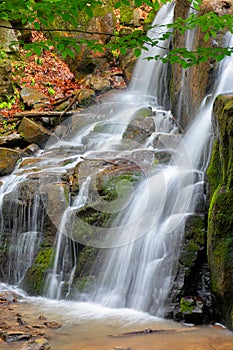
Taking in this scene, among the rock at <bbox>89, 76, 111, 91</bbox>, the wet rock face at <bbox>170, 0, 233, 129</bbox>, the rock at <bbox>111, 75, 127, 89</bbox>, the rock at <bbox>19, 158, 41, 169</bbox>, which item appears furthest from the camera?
the rock at <bbox>111, 75, 127, 89</bbox>

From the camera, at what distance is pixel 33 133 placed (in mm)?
9781

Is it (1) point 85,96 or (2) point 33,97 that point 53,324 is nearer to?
(1) point 85,96

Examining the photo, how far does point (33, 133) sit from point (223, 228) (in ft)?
20.8

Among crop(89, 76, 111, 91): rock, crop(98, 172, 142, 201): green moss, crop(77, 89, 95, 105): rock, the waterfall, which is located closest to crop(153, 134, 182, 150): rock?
crop(98, 172, 142, 201): green moss

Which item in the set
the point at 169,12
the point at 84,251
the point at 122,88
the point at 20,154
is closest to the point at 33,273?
the point at 84,251

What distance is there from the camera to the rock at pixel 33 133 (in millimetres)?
9742

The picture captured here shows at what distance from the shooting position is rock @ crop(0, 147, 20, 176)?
8188 millimetres

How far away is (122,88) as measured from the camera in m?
12.9

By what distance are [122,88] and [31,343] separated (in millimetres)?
10091

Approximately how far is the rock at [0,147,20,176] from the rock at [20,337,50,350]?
478 centimetres

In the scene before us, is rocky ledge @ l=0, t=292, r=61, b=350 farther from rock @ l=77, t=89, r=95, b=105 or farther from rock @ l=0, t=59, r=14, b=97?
rock @ l=0, t=59, r=14, b=97

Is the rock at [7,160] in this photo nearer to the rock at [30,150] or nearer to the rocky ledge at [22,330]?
the rock at [30,150]

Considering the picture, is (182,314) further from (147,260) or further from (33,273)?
(33,273)

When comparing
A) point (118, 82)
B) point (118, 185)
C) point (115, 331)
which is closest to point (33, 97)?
point (118, 82)
